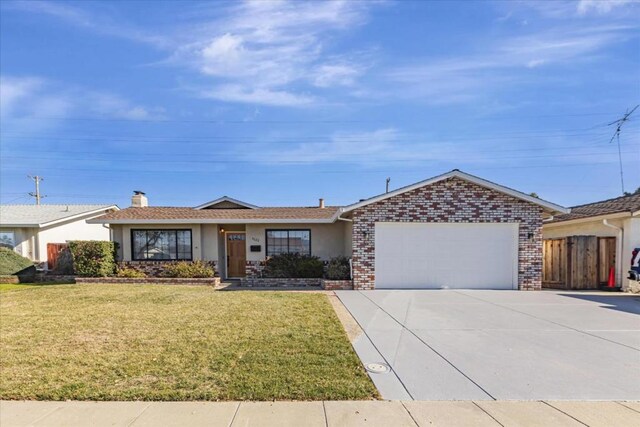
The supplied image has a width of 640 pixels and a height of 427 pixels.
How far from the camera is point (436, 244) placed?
11750mm

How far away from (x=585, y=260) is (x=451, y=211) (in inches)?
196

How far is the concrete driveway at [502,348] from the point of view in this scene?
3.86 m

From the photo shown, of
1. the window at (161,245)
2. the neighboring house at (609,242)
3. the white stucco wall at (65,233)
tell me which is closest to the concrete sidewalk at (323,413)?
the neighboring house at (609,242)

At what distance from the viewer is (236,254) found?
51.5ft

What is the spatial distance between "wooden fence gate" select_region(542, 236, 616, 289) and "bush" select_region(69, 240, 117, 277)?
17482 millimetres

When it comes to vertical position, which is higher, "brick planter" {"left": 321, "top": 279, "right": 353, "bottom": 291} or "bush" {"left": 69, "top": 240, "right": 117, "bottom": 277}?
"bush" {"left": 69, "top": 240, "right": 117, "bottom": 277}

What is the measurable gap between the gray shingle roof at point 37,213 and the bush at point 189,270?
30.5 feet

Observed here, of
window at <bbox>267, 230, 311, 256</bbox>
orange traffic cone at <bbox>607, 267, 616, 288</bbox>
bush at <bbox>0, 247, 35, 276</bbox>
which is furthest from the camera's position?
bush at <bbox>0, 247, 35, 276</bbox>

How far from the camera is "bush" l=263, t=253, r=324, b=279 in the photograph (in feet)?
44.0

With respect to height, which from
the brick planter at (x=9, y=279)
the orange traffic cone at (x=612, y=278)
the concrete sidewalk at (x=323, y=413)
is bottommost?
the brick planter at (x=9, y=279)

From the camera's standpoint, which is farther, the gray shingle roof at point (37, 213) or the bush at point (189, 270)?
the gray shingle roof at point (37, 213)

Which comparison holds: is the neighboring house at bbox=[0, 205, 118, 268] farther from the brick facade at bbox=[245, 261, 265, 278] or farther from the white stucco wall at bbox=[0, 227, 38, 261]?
the brick facade at bbox=[245, 261, 265, 278]

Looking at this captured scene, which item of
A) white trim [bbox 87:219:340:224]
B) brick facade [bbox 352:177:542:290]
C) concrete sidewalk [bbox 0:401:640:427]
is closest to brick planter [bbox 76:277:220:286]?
white trim [bbox 87:219:340:224]

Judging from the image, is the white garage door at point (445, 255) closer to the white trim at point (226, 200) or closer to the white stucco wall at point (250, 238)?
the white stucco wall at point (250, 238)
